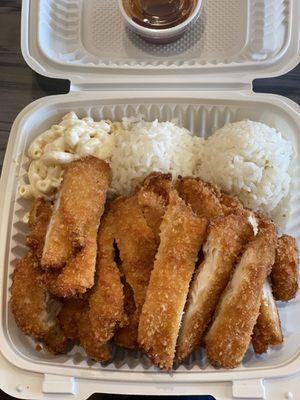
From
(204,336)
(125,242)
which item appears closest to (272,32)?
(125,242)

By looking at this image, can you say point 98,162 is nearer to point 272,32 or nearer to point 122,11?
point 122,11

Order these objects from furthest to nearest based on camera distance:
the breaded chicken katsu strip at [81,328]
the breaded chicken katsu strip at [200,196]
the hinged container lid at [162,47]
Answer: the hinged container lid at [162,47] < the breaded chicken katsu strip at [200,196] < the breaded chicken katsu strip at [81,328]

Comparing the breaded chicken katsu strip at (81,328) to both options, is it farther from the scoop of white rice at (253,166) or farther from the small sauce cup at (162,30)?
the small sauce cup at (162,30)

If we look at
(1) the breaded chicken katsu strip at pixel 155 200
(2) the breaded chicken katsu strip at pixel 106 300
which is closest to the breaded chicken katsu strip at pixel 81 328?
(2) the breaded chicken katsu strip at pixel 106 300

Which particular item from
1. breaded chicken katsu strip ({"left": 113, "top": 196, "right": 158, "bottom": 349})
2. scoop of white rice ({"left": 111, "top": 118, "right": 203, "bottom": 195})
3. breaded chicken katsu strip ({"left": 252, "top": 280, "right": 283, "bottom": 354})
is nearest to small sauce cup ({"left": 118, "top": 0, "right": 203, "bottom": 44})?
scoop of white rice ({"left": 111, "top": 118, "right": 203, "bottom": 195})

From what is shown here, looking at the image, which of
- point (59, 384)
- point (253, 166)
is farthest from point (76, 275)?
point (253, 166)
